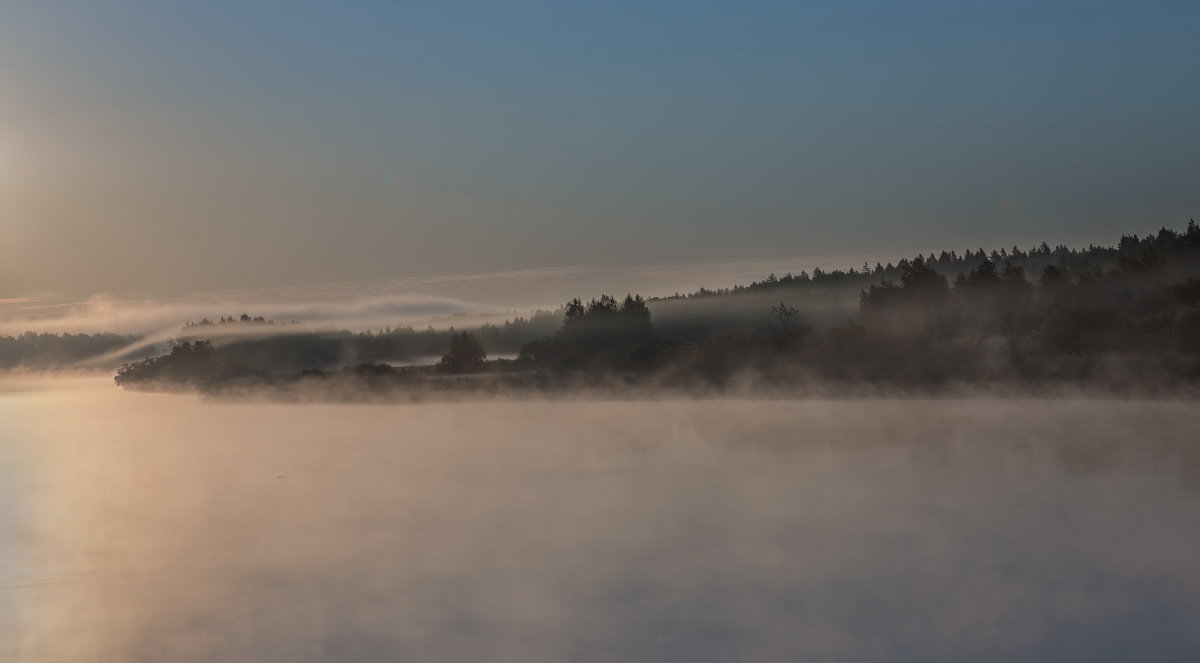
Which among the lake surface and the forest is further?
the forest

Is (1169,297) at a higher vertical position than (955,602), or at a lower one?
higher

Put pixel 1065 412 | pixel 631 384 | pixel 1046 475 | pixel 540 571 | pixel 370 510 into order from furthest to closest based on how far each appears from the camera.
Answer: pixel 631 384 < pixel 1065 412 < pixel 1046 475 < pixel 370 510 < pixel 540 571

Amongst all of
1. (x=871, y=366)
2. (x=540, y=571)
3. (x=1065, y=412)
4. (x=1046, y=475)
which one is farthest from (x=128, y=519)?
(x=871, y=366)

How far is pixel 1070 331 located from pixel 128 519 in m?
67.4

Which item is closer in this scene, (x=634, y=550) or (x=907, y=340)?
(x=634, y=550)

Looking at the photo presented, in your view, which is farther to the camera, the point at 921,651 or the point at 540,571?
the point at 540,571

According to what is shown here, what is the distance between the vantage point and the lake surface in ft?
69.5

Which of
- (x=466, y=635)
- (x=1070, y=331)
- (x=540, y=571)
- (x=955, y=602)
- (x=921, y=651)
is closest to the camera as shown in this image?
(x=921, y=651)

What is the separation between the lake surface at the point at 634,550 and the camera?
69.5 feet

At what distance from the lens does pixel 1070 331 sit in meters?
84.4

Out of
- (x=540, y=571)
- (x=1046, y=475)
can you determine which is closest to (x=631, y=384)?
(x=1046, y=475)

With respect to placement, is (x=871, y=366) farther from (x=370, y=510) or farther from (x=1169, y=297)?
(x=370, y=510)

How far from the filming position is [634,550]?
29.0 metres

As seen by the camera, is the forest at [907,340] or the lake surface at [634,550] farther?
the forest at [907,340]
